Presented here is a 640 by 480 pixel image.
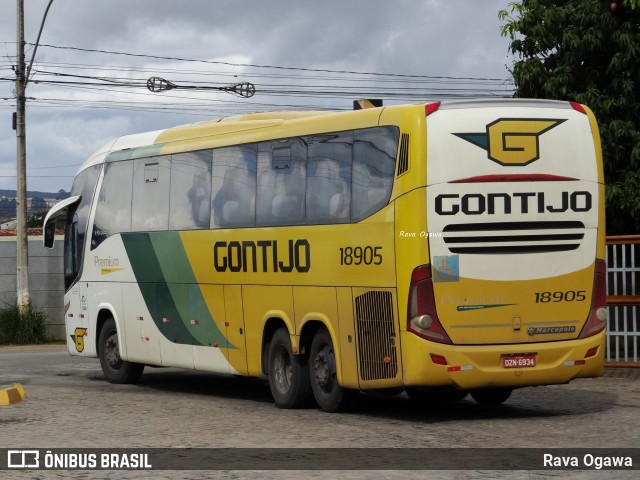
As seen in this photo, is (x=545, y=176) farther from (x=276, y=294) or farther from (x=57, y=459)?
(x=57, y=459)

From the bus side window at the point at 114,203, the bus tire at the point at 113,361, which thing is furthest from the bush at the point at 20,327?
the bus side window at the point at 114,203

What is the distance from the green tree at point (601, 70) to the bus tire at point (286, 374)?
845 centimetres

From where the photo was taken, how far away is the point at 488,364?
14.7 metres

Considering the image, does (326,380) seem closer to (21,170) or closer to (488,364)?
(488,364)

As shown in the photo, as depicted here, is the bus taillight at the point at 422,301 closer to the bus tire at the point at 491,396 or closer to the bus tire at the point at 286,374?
the bus tire at the point at 491,396

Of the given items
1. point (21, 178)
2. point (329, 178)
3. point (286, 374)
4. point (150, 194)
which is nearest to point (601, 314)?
point (329, 178)

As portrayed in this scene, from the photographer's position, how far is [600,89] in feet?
81.4

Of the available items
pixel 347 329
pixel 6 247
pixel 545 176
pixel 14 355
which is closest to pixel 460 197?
pixel 545 176

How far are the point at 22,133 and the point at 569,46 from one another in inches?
664

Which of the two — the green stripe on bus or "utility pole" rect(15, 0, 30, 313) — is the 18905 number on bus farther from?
"utility pole" rect(15, 0, 30, 313)

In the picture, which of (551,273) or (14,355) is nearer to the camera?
(551,273)

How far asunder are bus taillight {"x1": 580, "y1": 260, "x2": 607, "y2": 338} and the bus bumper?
0.41ft

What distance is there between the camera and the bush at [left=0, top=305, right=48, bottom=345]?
3428 cm

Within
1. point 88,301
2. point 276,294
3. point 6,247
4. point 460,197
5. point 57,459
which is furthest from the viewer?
point 6,247
